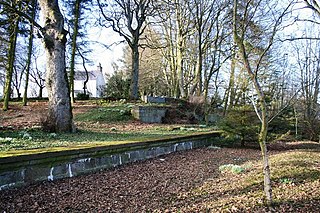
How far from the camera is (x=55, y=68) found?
684 centimetres

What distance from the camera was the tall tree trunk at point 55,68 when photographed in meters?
6.84

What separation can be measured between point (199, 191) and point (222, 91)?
16.7 m

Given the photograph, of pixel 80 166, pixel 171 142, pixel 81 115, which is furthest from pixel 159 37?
pixel 80 166

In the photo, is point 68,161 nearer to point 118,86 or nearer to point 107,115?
point 107,115

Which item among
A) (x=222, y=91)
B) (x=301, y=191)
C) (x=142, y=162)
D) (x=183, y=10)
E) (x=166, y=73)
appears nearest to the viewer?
(x=301, y=191)

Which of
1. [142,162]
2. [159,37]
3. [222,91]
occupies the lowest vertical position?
[142,162]

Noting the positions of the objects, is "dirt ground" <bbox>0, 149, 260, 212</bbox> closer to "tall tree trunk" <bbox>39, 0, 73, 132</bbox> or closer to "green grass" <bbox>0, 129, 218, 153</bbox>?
"green grass" <bbox>0, 129, 218, 153</bbox>

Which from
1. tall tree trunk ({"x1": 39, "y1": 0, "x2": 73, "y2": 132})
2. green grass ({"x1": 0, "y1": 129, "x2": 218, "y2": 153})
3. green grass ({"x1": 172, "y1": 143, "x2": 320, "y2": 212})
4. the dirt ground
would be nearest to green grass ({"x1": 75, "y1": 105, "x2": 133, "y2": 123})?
tall tree trunk ({"x1": 39, "y1": 0, "x2": 73, "y2": 132})

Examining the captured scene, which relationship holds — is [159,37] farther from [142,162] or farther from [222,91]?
[142,162]

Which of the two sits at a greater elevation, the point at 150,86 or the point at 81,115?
the point at 150,86

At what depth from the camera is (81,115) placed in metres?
12.2

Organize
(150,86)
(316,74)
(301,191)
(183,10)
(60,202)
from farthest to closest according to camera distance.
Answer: (150,86), (183,10), (316,74), (301,191), (60,202)

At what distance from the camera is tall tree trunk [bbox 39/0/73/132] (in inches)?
269

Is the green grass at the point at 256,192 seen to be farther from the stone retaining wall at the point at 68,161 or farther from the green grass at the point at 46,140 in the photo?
the green grass at the point at 46,140
